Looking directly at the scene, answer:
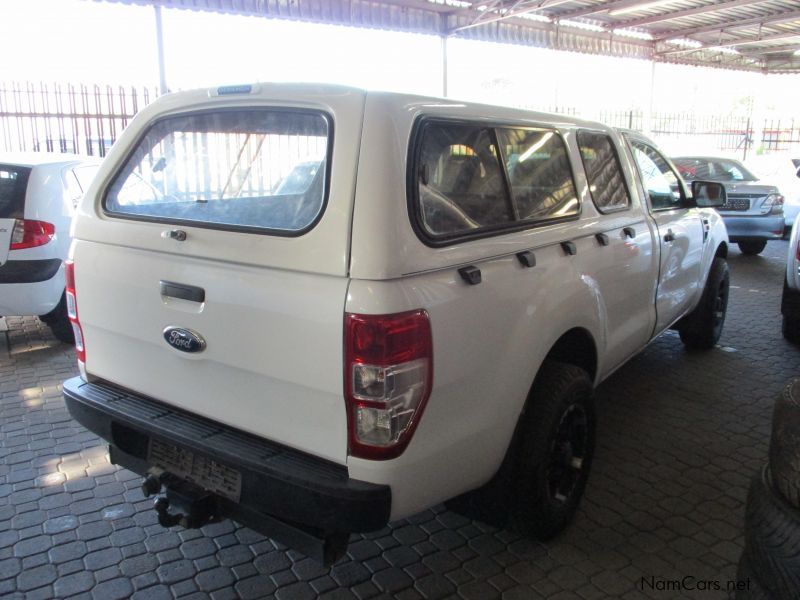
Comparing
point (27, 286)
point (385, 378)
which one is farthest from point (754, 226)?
point (385, 378)

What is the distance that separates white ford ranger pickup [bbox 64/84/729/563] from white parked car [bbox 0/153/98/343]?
2.79 meters

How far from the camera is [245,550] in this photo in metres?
3.00

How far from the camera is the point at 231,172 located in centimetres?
267

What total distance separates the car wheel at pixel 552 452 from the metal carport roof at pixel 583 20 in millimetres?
10270

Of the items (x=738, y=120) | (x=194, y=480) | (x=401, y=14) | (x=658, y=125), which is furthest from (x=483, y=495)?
(x=738, y=120)

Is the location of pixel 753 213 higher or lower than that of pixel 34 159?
lower

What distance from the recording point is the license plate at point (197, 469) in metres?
2.37

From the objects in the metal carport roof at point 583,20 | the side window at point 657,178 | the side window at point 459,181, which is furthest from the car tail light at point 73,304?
the metal carport roof at point 583,20

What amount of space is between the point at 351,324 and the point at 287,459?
1.86 feet

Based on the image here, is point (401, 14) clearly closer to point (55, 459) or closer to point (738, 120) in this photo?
point (55, 459)

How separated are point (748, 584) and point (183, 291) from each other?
86.3 inches

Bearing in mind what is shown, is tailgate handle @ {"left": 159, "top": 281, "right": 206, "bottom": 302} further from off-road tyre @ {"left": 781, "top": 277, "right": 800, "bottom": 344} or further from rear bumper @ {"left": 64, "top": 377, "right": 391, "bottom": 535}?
off-road tyre @ {"left": 781, "top": 277, "right": 800, "bottom": 344}

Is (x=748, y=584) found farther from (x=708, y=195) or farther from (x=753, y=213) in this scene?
(x=753, y=213)

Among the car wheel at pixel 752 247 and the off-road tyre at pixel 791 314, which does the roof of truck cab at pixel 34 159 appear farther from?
the car wheel at pixel 752 247
